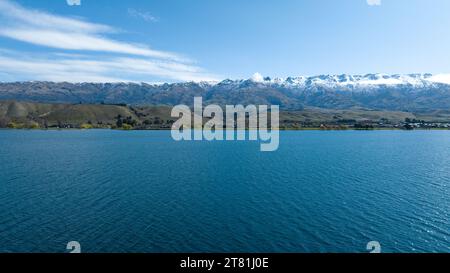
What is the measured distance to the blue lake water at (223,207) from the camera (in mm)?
49844

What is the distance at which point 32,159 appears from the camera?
429 ft

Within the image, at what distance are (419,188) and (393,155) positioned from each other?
70.9 meters

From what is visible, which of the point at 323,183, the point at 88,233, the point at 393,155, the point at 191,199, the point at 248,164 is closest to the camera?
the point at 88,233

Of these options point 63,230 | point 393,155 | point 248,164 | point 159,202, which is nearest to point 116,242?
point 63,230

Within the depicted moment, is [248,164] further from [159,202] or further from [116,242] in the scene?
[116,242]

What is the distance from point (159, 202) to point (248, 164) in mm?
58068

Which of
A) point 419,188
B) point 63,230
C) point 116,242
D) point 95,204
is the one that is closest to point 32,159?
point 95,204

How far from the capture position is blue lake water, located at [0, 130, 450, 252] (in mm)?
49844

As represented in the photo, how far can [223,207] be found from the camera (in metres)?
67.6

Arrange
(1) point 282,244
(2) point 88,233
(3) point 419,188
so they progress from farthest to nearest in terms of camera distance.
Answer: (3) point 419,188
(2) point 88,233
(1) point 282,244
